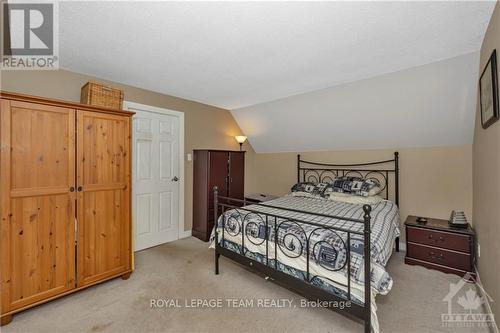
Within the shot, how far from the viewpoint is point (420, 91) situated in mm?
2748

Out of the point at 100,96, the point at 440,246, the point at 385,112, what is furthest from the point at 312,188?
the point at 100,96

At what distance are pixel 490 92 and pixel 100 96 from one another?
3700 mm

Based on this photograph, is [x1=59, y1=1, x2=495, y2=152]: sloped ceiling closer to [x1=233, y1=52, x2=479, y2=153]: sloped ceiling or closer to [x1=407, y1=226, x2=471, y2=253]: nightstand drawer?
[x1=233, y1=52, x2=479, y2=153]: sloped ceiling

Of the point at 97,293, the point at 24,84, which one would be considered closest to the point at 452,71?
the point at 97,293

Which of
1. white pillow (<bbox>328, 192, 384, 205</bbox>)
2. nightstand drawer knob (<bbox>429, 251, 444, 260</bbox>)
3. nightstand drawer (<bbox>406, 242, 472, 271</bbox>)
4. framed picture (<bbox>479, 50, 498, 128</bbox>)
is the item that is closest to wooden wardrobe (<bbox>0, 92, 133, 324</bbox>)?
white pillow (<bbox>328, 192, 384, 205</bbox>)

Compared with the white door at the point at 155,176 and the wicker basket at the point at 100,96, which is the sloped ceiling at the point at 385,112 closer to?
the white door at the point at 155,176

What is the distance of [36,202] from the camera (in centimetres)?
203

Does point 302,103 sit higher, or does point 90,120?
point 302,103

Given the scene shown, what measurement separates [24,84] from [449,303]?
491 centimetres

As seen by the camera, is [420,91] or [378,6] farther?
[420,91]

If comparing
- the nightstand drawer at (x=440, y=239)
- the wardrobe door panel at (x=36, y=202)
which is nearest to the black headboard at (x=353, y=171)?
the nightstand drawer at (x=440, y=239)

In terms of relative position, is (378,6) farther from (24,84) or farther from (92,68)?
(24,84)

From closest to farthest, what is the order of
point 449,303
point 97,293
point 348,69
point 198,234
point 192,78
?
point 449,303
point 97,293
point 348,69
point 192,78
point 198,234

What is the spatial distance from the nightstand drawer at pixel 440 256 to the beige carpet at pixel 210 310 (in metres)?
0.15
